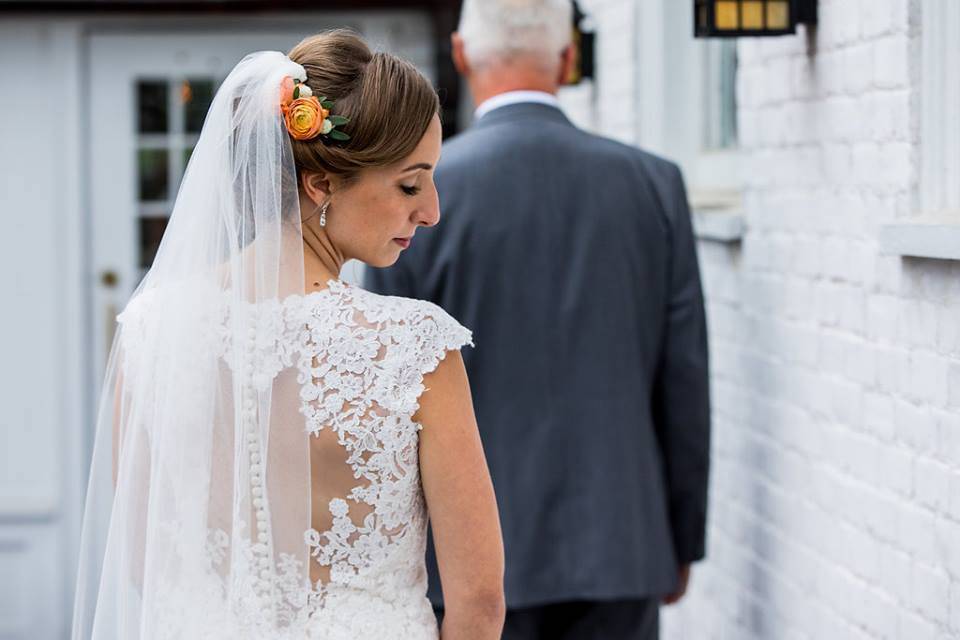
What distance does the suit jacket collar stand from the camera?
316cm

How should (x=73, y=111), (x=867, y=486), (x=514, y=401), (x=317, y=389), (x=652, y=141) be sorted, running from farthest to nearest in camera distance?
1. (x=73, y=111)
2. (x=652, y=141)
3. (x=514, y=401)
4. (x=867, y=486)
5. (x=317, y=389)

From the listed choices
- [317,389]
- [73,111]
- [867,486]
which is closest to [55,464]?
[73,111]

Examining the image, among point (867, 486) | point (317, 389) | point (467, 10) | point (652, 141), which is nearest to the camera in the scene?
point (317, 389)

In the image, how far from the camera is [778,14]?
9.94 ft

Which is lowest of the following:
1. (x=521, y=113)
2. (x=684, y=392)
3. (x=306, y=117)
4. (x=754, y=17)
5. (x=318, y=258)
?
(x=684, y=392)

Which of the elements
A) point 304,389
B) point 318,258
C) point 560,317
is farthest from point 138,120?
point 304,389

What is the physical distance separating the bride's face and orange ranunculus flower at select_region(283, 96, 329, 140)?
0.30 feet

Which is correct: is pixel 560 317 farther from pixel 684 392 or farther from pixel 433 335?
pixel 433 335

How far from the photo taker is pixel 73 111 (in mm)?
5926

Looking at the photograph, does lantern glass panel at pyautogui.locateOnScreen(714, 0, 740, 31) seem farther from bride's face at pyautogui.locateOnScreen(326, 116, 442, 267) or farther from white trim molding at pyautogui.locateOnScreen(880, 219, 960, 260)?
bride's face at pyautogui.locateOnScreen(326, 116, 442, 267)

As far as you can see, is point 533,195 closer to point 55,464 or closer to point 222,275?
point 222,275

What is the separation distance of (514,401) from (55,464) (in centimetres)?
347

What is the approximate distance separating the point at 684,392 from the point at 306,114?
1580 mm

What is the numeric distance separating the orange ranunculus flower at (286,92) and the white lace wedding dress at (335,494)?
0.24 m
